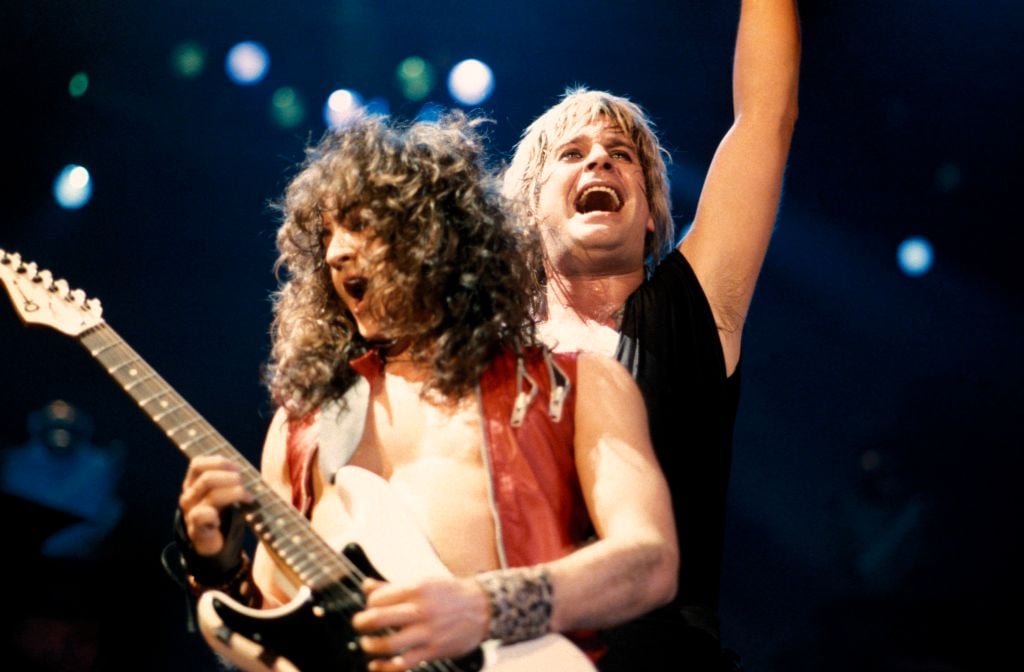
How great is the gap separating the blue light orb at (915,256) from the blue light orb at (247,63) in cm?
340

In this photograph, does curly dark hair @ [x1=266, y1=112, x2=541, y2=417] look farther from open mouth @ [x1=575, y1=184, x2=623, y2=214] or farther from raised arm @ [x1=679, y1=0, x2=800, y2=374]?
open mouth @ [x1=575, y1=184, x2=623, y2=214]

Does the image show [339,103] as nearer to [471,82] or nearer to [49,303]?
[471,82]

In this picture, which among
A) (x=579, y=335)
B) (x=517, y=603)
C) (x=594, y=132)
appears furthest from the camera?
(x=594, y=132)

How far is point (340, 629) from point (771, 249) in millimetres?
4328

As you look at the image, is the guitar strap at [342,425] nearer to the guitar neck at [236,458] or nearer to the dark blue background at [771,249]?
the guitar neck at [236,458]

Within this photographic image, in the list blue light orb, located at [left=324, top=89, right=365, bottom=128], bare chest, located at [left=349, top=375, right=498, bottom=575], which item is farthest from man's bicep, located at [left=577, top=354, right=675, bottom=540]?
blue light orb, located at [left=324, top=89, right=365, bottom=128]

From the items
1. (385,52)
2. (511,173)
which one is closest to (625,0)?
(385,52)

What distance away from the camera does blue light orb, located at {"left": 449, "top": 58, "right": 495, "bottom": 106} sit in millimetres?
5305

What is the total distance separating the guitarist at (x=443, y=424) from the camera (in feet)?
5.97

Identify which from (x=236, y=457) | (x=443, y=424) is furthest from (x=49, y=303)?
(x=443, y=424)

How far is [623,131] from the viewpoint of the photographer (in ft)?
11.9

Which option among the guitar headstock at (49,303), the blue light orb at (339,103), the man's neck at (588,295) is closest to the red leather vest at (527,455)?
the guitar headstock at (49,303)

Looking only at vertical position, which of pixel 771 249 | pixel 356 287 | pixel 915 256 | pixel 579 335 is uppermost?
pixel 356 287

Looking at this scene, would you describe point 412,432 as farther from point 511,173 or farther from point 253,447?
Answer: point 253,447
